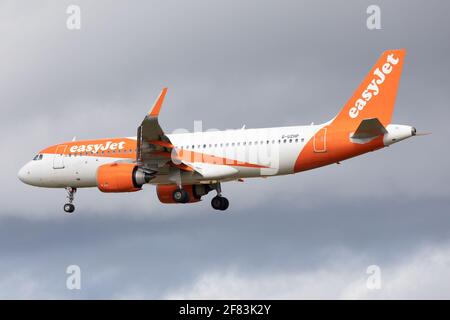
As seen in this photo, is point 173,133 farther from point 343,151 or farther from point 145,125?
point 343,151

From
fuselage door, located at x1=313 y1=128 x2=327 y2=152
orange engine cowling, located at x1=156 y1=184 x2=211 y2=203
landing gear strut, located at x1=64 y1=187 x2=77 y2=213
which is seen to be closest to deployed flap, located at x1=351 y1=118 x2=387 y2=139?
fuselage door, located at x1=313 y1=128 x2=327 y2=152

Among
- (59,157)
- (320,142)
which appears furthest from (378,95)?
(59,157)

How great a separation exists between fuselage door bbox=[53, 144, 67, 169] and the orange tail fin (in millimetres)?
15927

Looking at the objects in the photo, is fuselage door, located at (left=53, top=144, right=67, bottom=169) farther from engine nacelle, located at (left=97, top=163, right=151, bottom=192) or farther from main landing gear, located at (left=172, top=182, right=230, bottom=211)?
main landing gear, located at (left=172, top=182, right=230, bottom=211)

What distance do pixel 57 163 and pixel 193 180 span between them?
27.4ft

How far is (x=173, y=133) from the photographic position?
56375mm

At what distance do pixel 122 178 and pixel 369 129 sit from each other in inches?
510

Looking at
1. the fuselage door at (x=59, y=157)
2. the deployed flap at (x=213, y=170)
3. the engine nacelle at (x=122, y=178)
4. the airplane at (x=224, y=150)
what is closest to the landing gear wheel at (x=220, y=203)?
the airplane at (x=224, y=150)

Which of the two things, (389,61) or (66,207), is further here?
(66,207)

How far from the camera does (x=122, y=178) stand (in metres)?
52.7

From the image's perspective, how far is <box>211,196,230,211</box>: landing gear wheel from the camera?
56.9m

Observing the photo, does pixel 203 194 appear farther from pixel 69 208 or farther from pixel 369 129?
pixel 369 129
